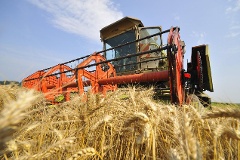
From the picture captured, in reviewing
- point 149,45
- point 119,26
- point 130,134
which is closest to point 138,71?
point 149,45

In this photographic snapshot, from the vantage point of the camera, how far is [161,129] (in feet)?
4.38

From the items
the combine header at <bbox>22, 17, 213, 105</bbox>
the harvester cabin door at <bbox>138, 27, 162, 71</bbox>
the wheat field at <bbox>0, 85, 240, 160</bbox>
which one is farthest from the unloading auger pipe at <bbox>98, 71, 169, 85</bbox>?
the harvester cabin door at <bbox>138, 27, 162, 71</bbox>

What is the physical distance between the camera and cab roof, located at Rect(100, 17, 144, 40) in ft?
26.2

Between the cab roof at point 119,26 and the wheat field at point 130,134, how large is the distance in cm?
662

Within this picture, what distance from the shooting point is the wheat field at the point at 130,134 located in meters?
0.58

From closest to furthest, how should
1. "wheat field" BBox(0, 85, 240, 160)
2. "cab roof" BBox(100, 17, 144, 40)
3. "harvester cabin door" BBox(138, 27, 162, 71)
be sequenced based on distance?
"wheat field" BBox(0, 85, 240, 160), "harvester cabin door" BBox(138, 27, 162, 71), "cab roof" BBox(100, 17, 144, 40)

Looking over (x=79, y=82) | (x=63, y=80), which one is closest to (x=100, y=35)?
(x=63, y=80)

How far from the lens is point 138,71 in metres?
7.01

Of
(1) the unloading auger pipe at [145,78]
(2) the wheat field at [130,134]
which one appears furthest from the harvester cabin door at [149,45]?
Answer: (2) the wheat field at [130,134]

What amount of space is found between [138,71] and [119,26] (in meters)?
2.56

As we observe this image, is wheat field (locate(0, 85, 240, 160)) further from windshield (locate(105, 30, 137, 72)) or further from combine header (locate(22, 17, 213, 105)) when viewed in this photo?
windshield (locate(105, 30, 137, 72))

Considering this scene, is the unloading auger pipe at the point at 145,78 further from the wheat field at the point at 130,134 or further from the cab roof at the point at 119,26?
the cab roof at the point at 119,26

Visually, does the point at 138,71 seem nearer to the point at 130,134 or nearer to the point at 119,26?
the point at 119,26

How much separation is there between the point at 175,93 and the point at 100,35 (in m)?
6.80
